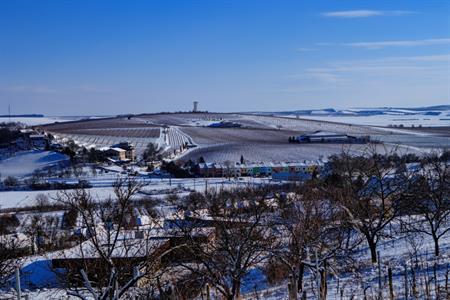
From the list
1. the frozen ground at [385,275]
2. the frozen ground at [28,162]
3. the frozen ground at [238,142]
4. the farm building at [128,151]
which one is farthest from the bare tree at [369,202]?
the farm building at [128,151]

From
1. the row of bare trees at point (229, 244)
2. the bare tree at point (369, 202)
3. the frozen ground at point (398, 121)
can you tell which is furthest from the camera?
the frozen ground at point (398, 121)

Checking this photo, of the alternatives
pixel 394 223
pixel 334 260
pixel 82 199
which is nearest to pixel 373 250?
pixel 334 260

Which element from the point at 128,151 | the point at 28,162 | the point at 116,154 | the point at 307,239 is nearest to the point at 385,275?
the point at 307,239

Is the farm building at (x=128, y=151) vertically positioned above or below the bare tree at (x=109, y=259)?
below

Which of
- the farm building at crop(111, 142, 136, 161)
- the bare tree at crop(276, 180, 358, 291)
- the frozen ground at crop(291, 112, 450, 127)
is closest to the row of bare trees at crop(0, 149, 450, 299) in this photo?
the bare tree at crop(276, 180, 358, 291)

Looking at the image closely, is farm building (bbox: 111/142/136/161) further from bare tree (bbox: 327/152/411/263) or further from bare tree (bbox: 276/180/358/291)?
A: bare tree (bbox: 276/180/358/291)

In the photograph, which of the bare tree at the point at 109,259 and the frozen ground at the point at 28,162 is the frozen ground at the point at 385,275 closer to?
the bare tree at the point at 109,259

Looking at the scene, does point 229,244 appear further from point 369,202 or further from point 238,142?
point 238,142

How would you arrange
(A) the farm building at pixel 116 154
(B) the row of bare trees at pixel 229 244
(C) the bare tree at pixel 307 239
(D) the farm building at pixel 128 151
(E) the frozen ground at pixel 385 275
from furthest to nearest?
(D) the farm building at pixel 128 151 < (A) the farm building at pixel 116 154 < (C) the bare tree at pixel 307 239 < (E) the frozen ground at pixel 385 275 < (B) the row of bare trees at pixel 229 244
